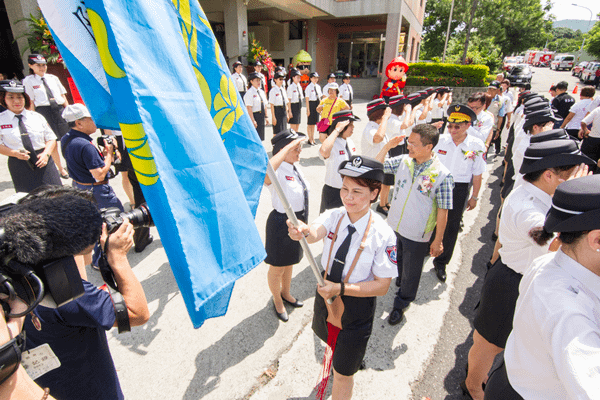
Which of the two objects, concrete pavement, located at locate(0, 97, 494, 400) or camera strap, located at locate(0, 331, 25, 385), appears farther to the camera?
concrete pavement, located at locate(0, 97, 494, 400)

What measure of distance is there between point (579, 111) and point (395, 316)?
7.93m

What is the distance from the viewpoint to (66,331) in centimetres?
158

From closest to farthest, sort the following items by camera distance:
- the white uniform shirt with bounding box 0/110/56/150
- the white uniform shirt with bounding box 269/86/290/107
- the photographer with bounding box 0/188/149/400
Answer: the photographer with bounding box 0/188/149/400
the white uniform shirt with bounding box 0/110/56/150
the white uniform shirt with bounding box 269/86/290/107

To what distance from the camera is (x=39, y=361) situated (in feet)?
4.93

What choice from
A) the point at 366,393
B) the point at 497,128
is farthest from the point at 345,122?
the point at 497,128

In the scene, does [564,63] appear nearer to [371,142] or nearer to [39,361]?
[371,142]

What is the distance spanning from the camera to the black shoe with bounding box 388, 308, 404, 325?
3.52 metres

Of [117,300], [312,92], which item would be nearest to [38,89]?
[312,92]

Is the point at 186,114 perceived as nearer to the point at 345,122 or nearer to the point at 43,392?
the point at 43,392

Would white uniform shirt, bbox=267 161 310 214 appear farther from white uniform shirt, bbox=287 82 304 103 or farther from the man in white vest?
white uniform shirt, bbox=287 82 304 103

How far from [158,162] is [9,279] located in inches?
25.1

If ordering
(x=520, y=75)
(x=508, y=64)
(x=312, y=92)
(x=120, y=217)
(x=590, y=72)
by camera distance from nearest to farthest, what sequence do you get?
1. (x=120, y=217)
2. (x=312, y=92)
3. (x=520, y=75)
4. (x=590, y=72)
5. (x=508, y=64)

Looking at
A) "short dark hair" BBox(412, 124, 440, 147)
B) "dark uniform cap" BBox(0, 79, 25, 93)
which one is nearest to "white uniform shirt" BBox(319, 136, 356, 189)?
"short dark hair" BBox(412, 124, 440, 147)

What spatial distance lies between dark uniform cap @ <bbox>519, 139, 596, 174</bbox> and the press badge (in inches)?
126
